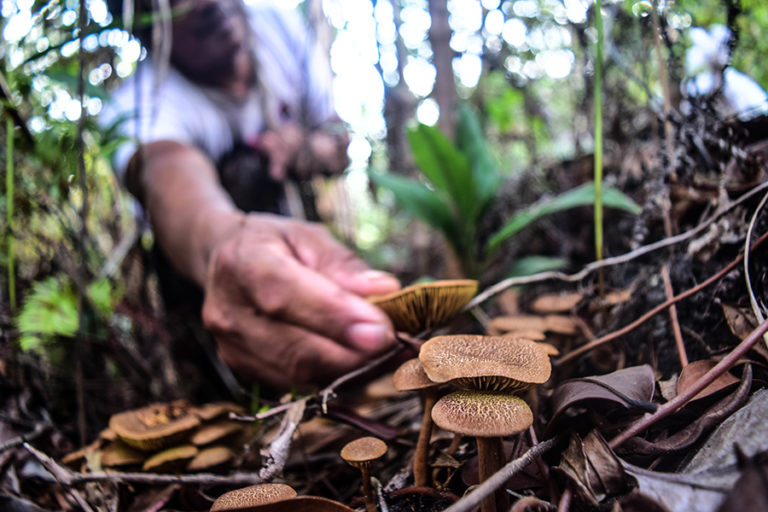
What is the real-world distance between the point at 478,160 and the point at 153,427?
1953mm

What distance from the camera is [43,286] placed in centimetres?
178

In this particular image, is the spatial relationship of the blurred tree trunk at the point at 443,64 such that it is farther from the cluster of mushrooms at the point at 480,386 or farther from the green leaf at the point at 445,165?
the cluster of mushrooms at the point at 480,386

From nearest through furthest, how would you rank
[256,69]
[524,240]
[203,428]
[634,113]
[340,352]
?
[340,352] → [203,428] → [634,113] → [524,240] → [256,69]

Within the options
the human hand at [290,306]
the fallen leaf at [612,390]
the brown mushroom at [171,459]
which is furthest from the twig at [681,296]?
the brown mushroom at [171,459]

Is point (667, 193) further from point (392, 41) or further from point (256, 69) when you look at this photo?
point (392, 41)

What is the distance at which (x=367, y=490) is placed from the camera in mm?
931

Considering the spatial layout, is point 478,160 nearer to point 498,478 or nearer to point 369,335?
point 369,335

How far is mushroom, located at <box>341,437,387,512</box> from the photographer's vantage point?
88 centimetres

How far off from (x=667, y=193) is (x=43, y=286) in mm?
2330

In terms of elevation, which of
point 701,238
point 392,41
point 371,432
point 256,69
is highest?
point 392,41

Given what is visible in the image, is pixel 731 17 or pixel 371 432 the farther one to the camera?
pixel 731 17

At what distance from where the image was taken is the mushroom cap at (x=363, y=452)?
879 millimetres

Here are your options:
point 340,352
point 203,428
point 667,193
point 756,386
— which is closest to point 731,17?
point 667,193

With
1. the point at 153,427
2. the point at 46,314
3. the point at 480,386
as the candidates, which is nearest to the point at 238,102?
the point at 46,314
